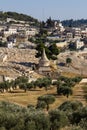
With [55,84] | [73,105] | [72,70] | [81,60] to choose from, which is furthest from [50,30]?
[73,105]

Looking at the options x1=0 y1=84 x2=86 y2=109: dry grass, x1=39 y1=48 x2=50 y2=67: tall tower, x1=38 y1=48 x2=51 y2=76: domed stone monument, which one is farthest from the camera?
x1=39 y1=48 x2=50 y2=67: tall tower

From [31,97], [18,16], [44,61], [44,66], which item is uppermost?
[31,97]

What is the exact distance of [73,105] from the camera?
30.4 m

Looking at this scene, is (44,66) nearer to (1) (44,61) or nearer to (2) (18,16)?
(1) (44,61)

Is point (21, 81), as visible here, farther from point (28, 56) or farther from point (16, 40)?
point (16, 40)

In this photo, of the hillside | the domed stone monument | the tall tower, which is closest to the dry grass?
the domed stone monument

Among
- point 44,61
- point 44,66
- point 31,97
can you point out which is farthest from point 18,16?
point 31,97

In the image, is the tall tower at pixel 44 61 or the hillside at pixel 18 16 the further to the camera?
the hillside at pixel 18 16

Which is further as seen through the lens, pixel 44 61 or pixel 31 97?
pixel 44 61

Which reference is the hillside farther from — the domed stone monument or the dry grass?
the dry grass

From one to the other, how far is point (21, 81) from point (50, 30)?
4257 inches

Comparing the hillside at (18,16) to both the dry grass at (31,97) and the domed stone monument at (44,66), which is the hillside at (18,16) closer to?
the domed stone monument at (44,66)

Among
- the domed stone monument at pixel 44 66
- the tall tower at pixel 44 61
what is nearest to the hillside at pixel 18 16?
the tall tower at pixel 44 61

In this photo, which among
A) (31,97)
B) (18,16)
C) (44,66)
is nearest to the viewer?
(31,97)
